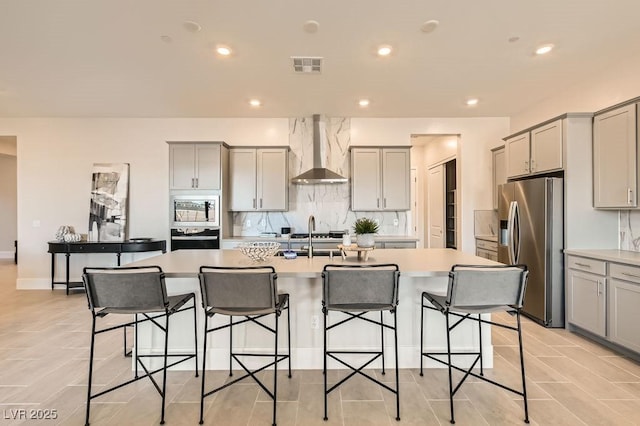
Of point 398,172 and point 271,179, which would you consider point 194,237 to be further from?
point 398,172

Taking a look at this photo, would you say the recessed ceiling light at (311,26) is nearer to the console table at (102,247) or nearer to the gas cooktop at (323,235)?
the gas cooktop at (323,235)

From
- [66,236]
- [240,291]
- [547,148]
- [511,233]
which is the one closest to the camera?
[240,291]

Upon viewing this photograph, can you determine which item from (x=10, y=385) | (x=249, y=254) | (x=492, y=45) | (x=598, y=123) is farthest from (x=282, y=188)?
(x=598, y=123)

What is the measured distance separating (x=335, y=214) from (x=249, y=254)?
9.71 ft

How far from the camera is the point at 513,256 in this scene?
12.1 ft

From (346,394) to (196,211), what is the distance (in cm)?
349

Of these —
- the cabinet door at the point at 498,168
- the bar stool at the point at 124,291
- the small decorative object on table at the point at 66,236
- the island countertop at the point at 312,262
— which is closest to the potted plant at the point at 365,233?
the island countertop at the point at 312,262

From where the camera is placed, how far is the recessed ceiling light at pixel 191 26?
261 cm

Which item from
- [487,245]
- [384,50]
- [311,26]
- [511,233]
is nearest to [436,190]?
[487,245]

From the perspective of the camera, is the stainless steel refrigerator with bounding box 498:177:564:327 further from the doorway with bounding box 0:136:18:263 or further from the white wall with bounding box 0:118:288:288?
the doorway with bounding box 0:136:18:263

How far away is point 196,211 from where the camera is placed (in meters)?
4.64

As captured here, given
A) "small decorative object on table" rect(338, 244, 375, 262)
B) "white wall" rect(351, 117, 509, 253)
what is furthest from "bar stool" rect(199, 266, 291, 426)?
"white wall" rect(351, 117, 509, 253)

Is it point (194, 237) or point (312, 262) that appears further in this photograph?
point (194, 237)

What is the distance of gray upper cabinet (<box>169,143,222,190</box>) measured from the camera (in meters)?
4.67
